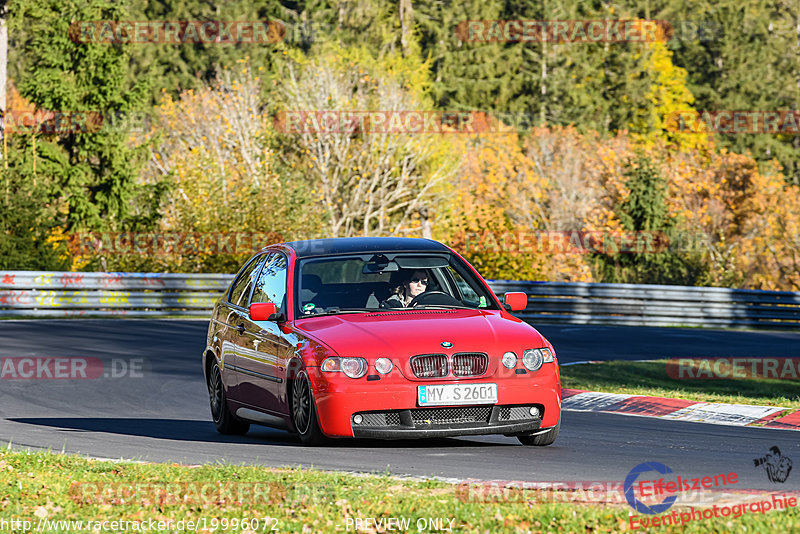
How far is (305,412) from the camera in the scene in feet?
30.3

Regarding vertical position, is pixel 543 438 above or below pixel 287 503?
below

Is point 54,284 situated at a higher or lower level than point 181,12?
lower

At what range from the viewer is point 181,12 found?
7625cm

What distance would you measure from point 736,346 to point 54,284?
1456 cm

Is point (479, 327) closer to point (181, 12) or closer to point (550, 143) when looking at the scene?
point (550, 143)

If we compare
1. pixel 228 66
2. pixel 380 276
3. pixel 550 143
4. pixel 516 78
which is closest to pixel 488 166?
pixel 550 143

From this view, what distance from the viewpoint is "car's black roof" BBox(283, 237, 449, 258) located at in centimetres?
1030
